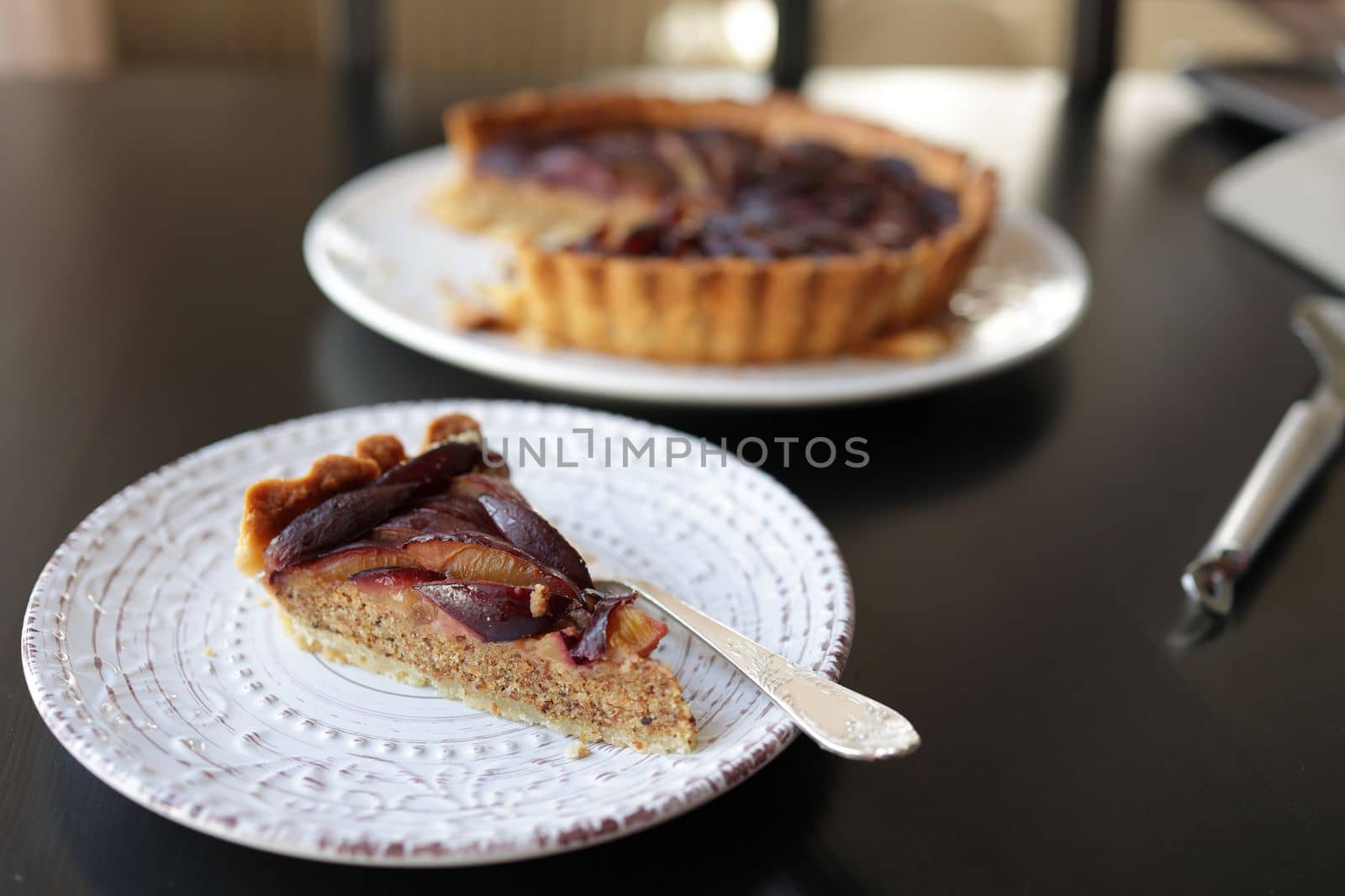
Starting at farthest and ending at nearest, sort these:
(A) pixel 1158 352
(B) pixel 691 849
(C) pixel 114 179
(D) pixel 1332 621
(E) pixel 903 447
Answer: (C) pixel 114 179 → (A) pixel 1158 352 → (E) pixel 903 447 → (D) pixel 1332 621 → (B) pixel 691 849

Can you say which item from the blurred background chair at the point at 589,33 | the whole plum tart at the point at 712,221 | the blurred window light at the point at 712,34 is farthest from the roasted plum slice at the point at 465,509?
the blurred window light at the point at 712,34

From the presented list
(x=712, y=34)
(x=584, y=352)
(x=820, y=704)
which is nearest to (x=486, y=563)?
(x=820, y=704)

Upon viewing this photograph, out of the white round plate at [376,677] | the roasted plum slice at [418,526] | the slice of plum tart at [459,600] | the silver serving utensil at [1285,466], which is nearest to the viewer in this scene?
the white round plate at [376,677]

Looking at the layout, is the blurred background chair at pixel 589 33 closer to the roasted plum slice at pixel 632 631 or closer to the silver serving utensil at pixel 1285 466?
the silver serving utensil at pixel 1285 466

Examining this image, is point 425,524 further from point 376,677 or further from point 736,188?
point 736,188

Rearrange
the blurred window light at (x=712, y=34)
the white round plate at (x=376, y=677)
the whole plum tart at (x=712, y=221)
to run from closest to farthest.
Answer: the white round plate at (x=376, y=677)
the whole plum tart at (x=712, y=221)
the blurred window light at (x=712, y=34)

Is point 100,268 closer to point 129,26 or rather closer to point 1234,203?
point 1234,203

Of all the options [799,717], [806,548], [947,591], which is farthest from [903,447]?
[799,717]
